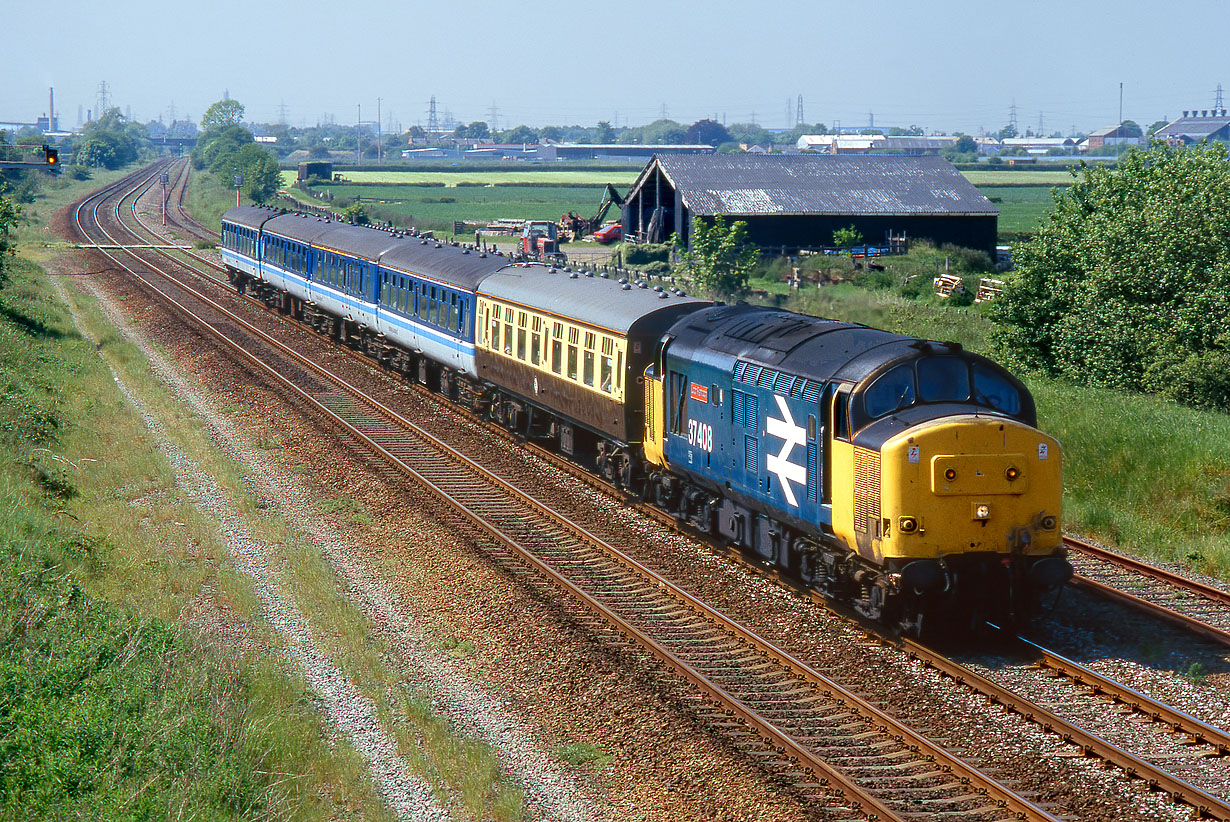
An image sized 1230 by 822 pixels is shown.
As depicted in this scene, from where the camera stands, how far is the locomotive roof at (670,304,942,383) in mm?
14117

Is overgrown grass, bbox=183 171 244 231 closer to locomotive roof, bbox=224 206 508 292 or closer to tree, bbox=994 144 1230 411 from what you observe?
locomotive roof, bbox=224 206 508 292

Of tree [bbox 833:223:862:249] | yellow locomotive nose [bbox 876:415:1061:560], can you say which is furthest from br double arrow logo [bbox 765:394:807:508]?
tree [bbox 833:223:862:249]

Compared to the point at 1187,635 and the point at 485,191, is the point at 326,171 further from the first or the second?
the point at 1187,635

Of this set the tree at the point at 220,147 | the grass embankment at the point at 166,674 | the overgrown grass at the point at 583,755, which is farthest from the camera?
the tree at the point at 220,147

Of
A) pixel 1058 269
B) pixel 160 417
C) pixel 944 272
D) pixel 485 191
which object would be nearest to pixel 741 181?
pixel 944 272

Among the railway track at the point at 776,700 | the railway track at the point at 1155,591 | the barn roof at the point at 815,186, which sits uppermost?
the barn roof at the point at 815,186

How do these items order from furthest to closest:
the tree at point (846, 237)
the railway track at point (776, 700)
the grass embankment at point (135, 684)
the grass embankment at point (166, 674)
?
the tree at point (846, 237), the railway track at point (776, 700), the grass embankment at point (166, 674), the grass embankment at point (135, 684)

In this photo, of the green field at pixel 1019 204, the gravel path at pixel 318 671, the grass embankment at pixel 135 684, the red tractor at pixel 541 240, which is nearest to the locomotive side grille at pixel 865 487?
the gravel path at pixel 318 671

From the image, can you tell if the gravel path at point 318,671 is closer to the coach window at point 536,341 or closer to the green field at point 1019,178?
the coach window at point 536,341

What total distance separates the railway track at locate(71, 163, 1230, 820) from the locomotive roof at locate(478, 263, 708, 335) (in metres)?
3.37

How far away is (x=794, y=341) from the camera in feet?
51.7

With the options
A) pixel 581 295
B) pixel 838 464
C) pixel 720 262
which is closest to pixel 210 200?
pixel 720 262

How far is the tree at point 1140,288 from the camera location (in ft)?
84.0

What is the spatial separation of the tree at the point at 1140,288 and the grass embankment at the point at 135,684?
18984mm
